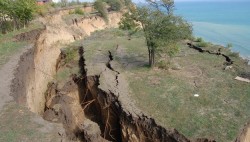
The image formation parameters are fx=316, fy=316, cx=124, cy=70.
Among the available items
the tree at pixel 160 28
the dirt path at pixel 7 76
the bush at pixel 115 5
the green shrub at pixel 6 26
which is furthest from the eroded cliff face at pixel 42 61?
the bush at pixel 115 5

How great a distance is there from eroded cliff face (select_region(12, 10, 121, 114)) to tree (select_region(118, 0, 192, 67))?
538 cm

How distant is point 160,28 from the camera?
47.8 feet

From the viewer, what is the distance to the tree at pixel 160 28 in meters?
14.6

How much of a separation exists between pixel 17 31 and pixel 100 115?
8454mm

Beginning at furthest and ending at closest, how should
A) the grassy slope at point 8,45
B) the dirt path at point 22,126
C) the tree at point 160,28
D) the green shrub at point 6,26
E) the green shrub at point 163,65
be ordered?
the green shrub at point 6,26 → the green shrub at point 163,65 → the tree at point 160,28 → the grassy slope at point 8,45 → the dirt path at point 22,126

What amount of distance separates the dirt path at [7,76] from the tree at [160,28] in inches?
224

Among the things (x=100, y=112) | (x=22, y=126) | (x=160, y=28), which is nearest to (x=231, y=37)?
(x=160, y=28)

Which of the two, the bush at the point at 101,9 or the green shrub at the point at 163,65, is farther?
the bush at the point at 101,9

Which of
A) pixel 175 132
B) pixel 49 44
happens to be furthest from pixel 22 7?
pixel 175 132

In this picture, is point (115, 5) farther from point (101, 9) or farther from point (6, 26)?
point (6, 26)

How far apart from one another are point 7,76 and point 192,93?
23.1 feet

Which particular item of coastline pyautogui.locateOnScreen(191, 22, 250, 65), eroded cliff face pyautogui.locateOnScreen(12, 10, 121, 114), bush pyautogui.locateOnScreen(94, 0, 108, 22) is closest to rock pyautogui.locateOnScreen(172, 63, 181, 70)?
eroded cliff face pyautogui.locateOnScreen(12, 10, 121, 114)

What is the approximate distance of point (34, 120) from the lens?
8.73 meters

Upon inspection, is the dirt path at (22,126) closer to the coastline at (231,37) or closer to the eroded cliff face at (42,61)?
the eroded cliff face at (42,61)
